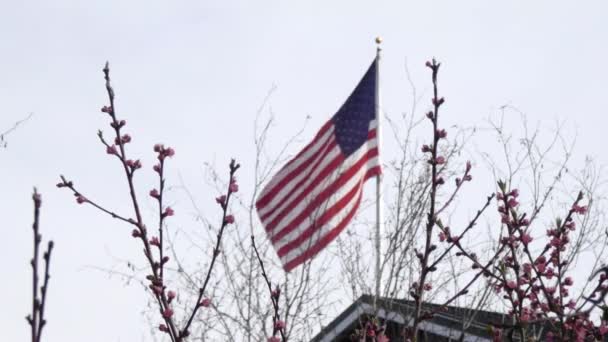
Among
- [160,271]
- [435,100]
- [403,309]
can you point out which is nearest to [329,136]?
[403,309]

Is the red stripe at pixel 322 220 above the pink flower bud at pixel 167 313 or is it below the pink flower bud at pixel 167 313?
above

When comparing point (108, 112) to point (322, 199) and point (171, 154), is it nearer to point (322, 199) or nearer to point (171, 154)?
point (171, 154)

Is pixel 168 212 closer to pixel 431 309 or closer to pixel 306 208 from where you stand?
pixel 431 309

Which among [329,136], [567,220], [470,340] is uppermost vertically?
[329,136]

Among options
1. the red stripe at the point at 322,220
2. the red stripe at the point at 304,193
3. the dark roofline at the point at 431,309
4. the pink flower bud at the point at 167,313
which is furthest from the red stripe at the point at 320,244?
the pink flower bud at the point at 167,313

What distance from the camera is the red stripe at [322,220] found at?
42.1 feet

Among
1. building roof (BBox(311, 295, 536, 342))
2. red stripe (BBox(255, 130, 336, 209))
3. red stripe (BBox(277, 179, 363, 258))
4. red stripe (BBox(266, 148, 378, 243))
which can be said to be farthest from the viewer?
red stripe (BBox(255, 130, 336, 209))

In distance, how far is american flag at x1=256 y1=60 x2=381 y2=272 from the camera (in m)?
12.9

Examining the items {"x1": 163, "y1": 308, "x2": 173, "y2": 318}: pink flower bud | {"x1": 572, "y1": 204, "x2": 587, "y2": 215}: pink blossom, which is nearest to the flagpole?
{"x1": 572, "y1": 204, "x2": 587, "y2": 215}: pink blossom

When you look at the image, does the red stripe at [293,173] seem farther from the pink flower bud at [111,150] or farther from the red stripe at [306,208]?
the pink flower bud at [111,150]

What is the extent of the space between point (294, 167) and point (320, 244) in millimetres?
1473

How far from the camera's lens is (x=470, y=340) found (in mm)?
10977

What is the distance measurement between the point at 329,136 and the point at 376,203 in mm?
1310

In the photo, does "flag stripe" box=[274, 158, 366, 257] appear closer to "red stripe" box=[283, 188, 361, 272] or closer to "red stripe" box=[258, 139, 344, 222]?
"red stripe" box=[283, 188, 361, 272]
